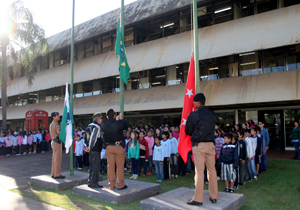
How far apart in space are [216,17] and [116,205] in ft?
47.1

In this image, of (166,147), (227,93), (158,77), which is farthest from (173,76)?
(166,147)

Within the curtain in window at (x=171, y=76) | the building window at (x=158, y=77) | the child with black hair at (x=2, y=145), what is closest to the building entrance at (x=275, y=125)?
the curtain in window at (x=171, y=76)

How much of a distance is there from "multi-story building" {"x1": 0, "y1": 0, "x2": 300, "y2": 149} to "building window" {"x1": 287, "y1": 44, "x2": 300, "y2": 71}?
5cm

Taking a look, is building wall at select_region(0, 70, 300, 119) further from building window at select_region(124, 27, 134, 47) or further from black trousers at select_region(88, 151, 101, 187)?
black trousers at select_region(88, 151, 101, 187)

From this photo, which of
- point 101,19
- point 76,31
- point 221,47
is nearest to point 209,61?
point 221,47

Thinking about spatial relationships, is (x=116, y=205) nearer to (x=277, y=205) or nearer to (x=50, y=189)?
(x=50, y=189)

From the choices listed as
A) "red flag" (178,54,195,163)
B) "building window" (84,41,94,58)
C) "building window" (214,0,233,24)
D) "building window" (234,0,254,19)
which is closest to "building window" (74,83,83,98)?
"building window" (84,41,94,58)

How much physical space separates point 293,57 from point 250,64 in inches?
90.4

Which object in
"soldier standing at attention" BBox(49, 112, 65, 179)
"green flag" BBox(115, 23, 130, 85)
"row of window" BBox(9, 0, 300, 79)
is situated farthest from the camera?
"row of window" BBox(9, 0, 300, 79)

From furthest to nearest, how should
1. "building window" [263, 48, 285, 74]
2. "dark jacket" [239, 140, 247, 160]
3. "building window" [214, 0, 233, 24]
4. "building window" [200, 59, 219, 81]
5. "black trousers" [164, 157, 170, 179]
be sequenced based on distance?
"building window" [200, 59, 219, 81], "building window" [214, 0, 233, 24], "building window" [263, 48, 285, 74], "black trousers" [164, 157, 170, 179], "dark jacket" [239, 140, 247, 160]

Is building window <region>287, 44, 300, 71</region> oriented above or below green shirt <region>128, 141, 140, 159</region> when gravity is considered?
above

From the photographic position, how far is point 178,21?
695 inches

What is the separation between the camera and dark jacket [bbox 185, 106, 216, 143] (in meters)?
4.74

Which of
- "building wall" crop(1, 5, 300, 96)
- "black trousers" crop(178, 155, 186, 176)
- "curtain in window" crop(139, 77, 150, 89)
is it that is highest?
"building wall" crop(1, 5, 300, 96)
